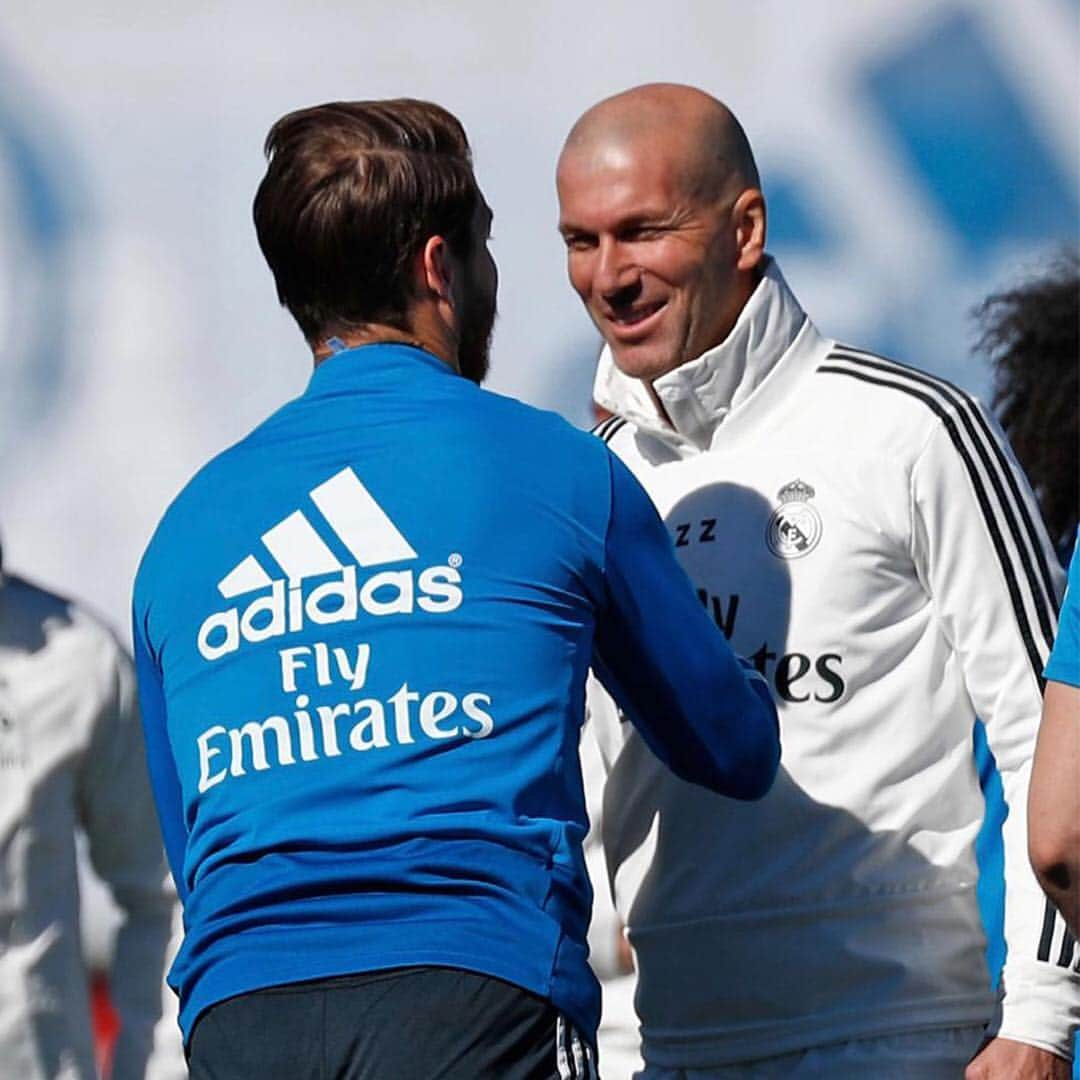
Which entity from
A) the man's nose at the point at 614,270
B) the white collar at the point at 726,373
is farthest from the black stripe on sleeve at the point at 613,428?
the man's nose at the point at 614,270

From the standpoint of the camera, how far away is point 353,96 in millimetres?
5230

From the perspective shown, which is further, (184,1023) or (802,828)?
(802,828)

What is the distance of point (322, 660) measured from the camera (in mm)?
2176

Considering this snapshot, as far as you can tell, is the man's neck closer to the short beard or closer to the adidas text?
the short beard

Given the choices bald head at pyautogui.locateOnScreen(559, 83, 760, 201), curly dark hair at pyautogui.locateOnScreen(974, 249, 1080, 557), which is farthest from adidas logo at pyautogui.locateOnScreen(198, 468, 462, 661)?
curly dark hair at pyautogui.locateOnScreen(974, 249, 1080, 557)

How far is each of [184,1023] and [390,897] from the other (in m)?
0.27

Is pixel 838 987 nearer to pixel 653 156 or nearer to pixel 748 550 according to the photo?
pixel 748 550

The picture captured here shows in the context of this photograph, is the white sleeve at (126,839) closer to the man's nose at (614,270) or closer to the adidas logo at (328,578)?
the man's nose at (614,270)

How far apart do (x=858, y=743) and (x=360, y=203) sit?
923 mm

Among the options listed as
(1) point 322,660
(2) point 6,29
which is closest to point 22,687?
(1) point 322,660

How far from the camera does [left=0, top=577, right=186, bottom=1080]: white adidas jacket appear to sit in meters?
3.27

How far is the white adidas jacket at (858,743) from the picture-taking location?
2787 millimetres

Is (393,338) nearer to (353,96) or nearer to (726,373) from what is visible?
(726,373)

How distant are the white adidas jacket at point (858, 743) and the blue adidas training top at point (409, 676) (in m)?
0.47
